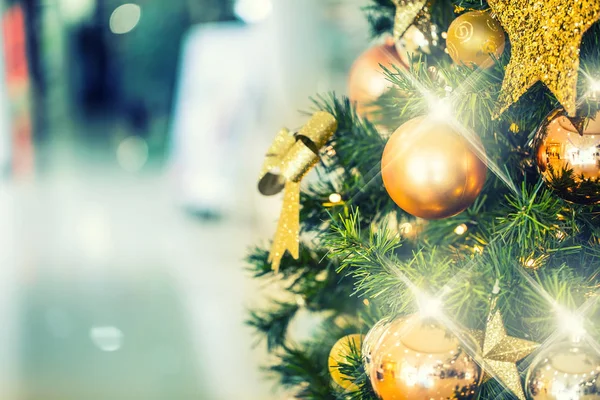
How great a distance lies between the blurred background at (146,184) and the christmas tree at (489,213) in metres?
0.71

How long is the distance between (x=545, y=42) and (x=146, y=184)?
3.73 meters

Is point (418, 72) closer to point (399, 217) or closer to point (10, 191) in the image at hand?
point (399, 217)

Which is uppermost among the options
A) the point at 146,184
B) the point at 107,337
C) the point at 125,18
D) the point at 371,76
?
the point at 125,18

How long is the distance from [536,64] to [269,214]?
1.69 meters

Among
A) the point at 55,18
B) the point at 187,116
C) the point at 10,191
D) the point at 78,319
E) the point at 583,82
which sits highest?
the point at 55,18

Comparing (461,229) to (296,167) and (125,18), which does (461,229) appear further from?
(125,18)

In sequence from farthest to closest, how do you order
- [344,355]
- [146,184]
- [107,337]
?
[146,184] < [107,337] < [344,355]

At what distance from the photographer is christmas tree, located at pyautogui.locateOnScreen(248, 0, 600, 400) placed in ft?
1.19

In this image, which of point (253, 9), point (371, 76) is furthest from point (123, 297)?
point (371, 76)

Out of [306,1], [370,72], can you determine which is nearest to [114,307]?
[306,1]

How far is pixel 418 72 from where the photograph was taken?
1.36 feet

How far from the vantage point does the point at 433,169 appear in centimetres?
40

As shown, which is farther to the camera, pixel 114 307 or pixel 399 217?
pixel 114 307

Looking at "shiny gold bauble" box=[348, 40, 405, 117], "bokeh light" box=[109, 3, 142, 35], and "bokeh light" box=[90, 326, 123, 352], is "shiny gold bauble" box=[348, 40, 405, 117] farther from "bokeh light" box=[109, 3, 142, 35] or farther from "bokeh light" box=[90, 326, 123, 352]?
"bokeh light" box=[109, 3, 142, 35]
